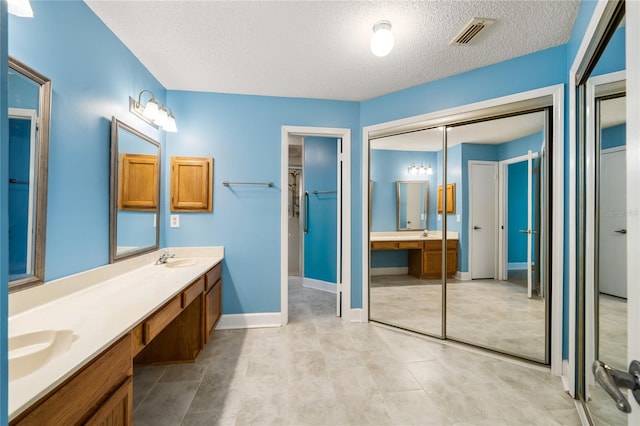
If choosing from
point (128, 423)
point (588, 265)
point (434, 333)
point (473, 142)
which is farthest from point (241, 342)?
point (473, 142)

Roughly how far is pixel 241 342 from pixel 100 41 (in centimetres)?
269

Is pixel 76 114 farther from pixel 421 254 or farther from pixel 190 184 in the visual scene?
pixel 421 254

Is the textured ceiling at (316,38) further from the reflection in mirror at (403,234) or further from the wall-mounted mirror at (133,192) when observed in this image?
the reflection in mirror at (403,234)

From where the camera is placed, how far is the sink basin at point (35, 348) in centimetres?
89

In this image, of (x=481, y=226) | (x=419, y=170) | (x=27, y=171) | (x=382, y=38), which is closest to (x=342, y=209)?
(x=419, y=170)

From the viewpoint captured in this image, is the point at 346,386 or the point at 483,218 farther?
the point at 483,218

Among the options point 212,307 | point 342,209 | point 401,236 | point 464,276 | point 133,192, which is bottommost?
point 212,307

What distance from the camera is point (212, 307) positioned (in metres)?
2.46

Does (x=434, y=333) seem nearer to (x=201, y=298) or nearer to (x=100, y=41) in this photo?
(x=201, y=298)

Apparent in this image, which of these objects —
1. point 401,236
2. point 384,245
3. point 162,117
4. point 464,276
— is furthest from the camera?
point 401,236

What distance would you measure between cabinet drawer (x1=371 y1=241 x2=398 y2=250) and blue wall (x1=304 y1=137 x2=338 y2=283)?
2.51ft

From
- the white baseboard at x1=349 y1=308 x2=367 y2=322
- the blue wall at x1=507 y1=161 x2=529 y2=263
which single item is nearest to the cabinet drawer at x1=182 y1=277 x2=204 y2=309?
the white baseboard at x1=349 y1=308 x2=367 y2=322

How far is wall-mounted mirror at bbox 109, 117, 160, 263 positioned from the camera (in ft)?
6.22

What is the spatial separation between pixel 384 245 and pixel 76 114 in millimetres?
3424
